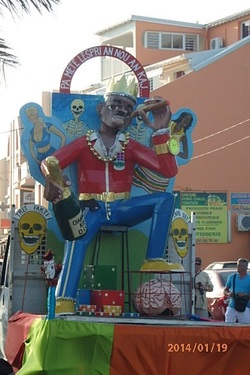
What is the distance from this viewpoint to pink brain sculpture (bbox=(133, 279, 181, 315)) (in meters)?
9.64

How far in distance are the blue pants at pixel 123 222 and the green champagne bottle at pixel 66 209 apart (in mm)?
466

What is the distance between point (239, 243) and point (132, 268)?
27549 millimetres

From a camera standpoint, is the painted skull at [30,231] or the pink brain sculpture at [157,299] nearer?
the pink brain sculpture at [157,299]

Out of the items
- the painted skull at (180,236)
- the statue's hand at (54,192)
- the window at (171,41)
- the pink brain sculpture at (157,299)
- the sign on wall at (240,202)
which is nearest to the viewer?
the statue's hand at (54,192)

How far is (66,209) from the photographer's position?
9672mm

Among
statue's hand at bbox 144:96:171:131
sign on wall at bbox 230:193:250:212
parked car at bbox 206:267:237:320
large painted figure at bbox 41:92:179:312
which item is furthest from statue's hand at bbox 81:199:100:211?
sign on wall at bbox 230:193:250:212

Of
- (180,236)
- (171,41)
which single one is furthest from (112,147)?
(171,41)

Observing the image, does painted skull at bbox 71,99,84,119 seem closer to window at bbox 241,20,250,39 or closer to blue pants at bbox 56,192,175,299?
blue pants at bbox 56,192,175,299

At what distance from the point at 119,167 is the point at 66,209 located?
5.43ft

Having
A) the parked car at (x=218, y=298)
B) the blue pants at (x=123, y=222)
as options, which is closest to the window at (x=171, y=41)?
the parked car at (x=218, y=298)

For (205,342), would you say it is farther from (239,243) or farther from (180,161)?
(239,243)
